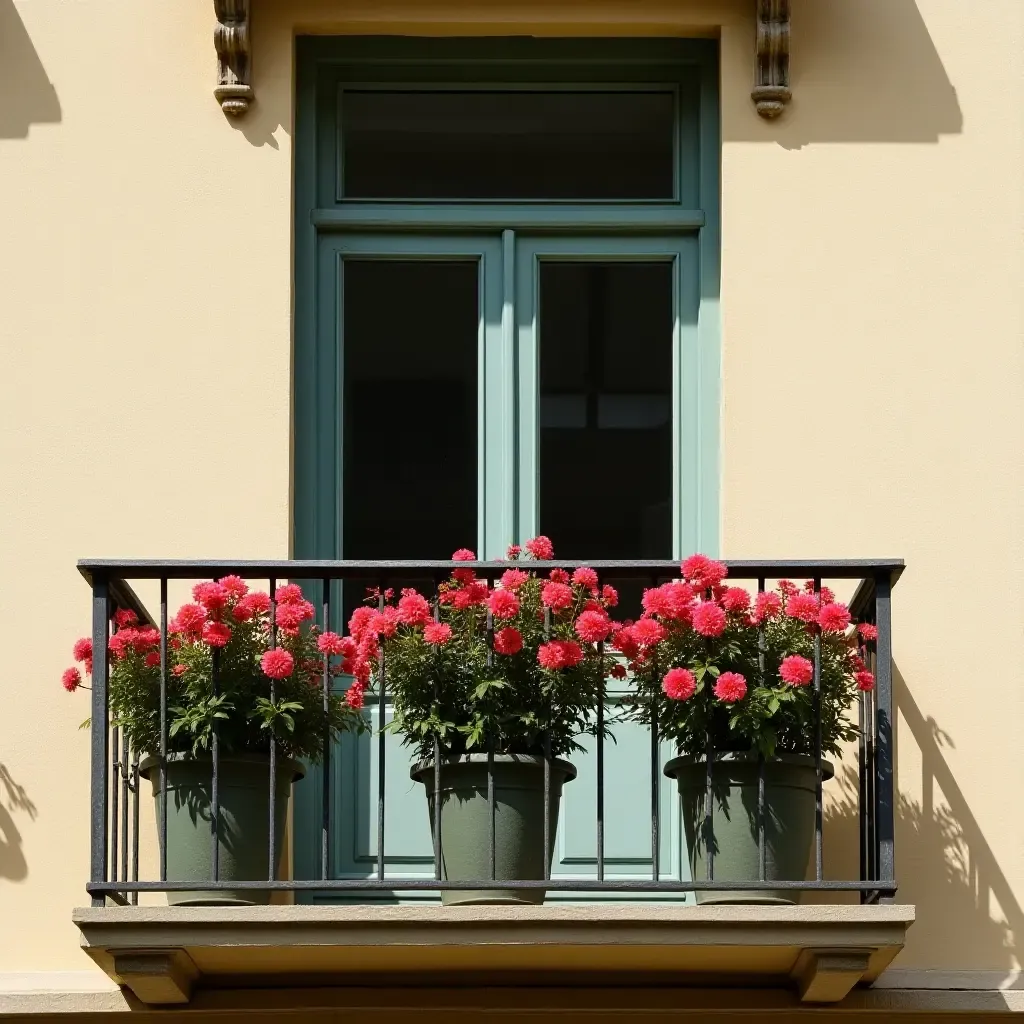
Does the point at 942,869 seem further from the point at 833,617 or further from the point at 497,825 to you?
the point at 497,825

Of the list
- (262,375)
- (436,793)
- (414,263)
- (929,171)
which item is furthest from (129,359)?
(929,171)

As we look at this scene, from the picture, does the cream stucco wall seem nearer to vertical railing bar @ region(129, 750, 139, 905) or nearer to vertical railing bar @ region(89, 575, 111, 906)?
vertical railing bar @ region(129, 750, 139, 905)

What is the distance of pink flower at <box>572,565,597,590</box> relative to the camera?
8.64m

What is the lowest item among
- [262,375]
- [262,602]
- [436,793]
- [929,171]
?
[436,793]

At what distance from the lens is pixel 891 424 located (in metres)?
9.67

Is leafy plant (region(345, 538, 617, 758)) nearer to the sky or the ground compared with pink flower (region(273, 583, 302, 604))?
nearer to the ground

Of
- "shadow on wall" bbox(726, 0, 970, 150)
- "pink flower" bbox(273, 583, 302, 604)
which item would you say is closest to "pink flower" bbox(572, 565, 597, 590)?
"pink flower" bbox(273, 583, 302, 604)

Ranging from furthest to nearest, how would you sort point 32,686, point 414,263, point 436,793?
point 414,263, point 32,686, point 436,793

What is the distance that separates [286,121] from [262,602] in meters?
2.06

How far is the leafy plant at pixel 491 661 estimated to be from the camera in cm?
854

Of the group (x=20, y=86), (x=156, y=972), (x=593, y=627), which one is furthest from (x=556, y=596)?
(x=20, y=86)

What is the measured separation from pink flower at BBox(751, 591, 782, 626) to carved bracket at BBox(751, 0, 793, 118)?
81.0 inches

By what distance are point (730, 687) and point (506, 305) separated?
7.31 ft

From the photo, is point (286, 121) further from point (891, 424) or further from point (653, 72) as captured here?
point (891, 424)
